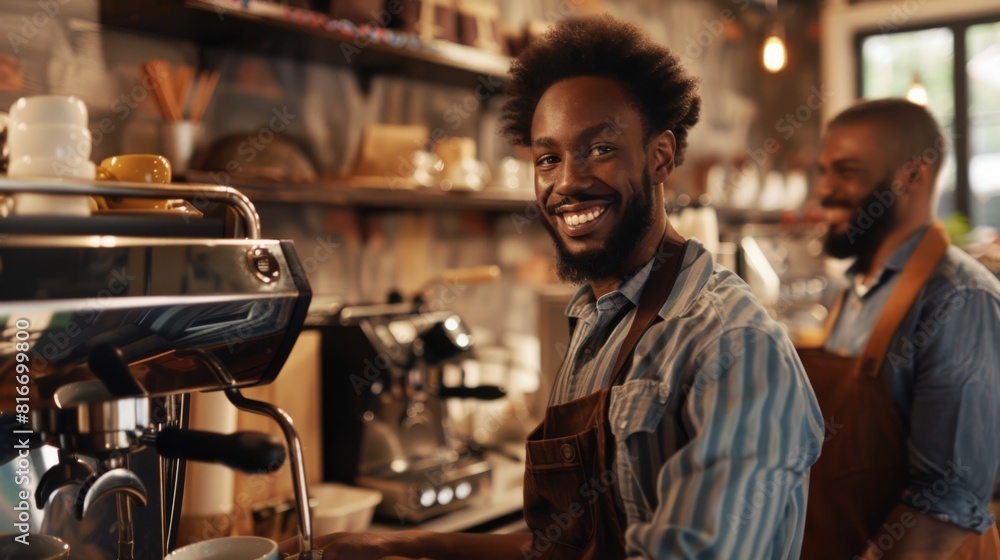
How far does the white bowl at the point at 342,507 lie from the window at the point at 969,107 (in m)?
4.33

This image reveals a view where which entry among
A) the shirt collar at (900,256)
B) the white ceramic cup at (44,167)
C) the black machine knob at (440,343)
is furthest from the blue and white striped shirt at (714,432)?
the black machine knob at (440,343)

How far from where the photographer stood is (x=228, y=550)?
3.38 feet

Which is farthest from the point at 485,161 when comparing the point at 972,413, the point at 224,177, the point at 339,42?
the point at 972,413

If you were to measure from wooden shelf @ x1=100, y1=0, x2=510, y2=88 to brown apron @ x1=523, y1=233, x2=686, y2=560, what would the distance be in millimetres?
1289

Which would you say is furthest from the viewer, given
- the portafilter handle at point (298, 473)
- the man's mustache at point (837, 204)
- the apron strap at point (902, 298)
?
the man's mustache at point (837, 204)

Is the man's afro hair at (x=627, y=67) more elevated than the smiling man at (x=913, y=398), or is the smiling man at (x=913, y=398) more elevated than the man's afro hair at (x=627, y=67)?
the man's afro hair at (x=627, y=67)

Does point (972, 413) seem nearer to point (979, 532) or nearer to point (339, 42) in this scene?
point (979, 532)

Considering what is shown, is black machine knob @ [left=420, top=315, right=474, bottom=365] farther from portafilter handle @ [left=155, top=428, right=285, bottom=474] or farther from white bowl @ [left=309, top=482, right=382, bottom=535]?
portafilter handle @ [left=155, top=428, right=285, bottom=474]

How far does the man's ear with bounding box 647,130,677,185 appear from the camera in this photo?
119 cm

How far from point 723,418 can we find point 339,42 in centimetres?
176

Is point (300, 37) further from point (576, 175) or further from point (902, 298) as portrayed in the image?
point (902, 298)

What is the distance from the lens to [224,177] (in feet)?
6.64

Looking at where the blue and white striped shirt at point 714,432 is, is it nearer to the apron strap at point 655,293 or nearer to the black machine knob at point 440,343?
the apron strap at point 655,293

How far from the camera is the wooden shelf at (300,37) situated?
1975 mm
